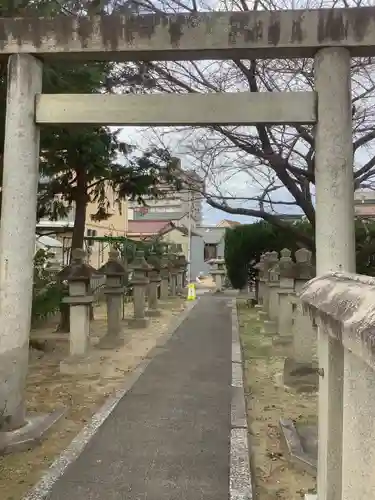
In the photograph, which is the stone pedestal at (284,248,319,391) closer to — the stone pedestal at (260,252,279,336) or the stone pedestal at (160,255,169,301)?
the stone pedestal at (260,252,279,336)

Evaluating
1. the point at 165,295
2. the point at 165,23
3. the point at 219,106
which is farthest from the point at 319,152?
the point at 165,295

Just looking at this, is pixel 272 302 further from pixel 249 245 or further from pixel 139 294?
pixel 249 245

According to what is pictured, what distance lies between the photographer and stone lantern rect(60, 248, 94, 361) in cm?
859

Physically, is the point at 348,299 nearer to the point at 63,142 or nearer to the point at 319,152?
the point at 319,152

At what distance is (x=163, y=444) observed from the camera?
5246 millimetres

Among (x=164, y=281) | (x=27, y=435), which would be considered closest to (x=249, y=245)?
(x=164, y=281)

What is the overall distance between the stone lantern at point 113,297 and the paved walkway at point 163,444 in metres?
2.24

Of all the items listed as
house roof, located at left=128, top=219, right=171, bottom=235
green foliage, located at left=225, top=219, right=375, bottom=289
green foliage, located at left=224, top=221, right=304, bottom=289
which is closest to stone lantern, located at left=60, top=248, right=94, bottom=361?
green foliage, located at left=225, top=219, right=375, bottom=289

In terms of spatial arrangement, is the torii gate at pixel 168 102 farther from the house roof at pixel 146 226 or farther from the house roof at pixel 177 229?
the house roof at pixel 146 226

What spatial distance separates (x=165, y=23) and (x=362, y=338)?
4.44m

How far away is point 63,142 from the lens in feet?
32.8

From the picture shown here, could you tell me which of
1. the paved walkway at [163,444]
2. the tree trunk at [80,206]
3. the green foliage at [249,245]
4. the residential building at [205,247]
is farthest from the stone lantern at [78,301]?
the residential building at [205,247]

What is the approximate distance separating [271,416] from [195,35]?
14.7 feet

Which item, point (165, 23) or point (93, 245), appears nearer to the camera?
point (165, 23)
